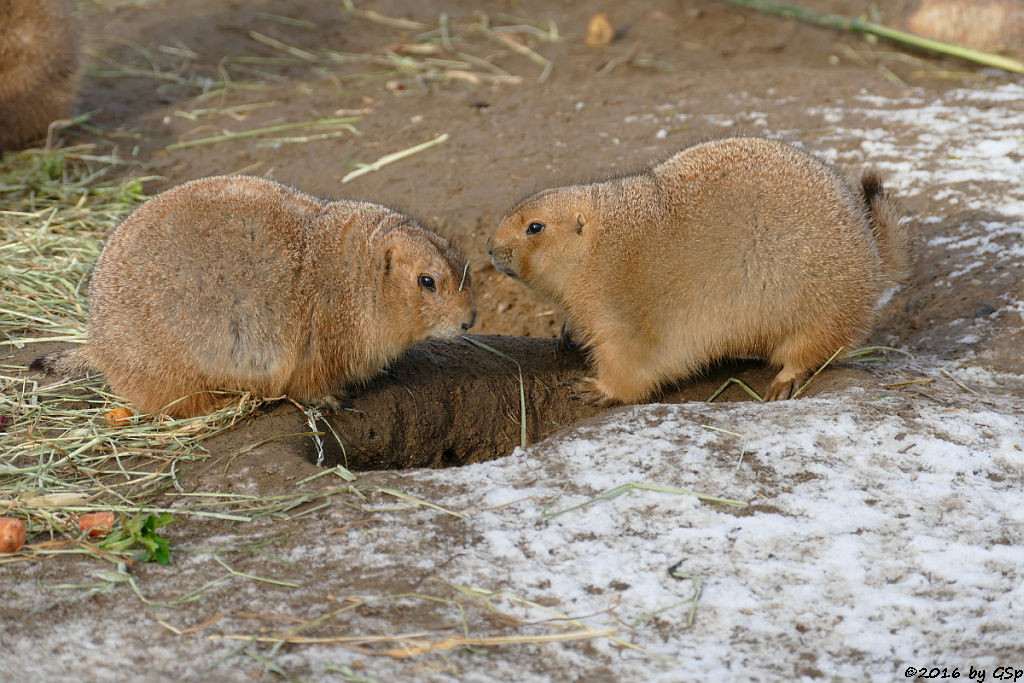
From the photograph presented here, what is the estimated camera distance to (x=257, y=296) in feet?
16.0

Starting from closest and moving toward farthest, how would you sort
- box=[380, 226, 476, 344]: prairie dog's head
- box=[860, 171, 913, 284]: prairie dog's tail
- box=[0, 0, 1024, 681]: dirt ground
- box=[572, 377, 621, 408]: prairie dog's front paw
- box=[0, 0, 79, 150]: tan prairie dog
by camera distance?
box=[0, 0, 1024, 681]: dirt ground < box=[380, 226, 476, 344]: prairie dog's head < box=[860, 171, 913, 284]: prairie dog's tail < box=[572, 377, 621, 408]: prairie dog's front paw < box=[0, 0, 79, 150]: tan prairie dog

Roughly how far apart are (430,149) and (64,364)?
4240 mm

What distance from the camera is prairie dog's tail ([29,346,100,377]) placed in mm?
5449

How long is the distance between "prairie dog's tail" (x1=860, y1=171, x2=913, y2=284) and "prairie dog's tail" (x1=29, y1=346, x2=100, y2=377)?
4349 millimetres

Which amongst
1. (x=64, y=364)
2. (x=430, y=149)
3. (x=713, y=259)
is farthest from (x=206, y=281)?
(x=430, y=149)

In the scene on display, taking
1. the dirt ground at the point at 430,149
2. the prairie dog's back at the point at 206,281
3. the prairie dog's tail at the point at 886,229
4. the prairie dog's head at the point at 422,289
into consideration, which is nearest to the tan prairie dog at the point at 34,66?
the dirt ground at the point at 430,149

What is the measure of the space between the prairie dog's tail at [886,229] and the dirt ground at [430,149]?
59 cm

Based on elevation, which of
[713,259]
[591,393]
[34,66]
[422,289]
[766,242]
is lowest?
[591,393]

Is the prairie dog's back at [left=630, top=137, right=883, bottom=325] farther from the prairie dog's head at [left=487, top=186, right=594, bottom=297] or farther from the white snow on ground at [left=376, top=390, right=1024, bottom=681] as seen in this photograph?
the white snow on ground at [left=376, top=390, right=1024, bottom=681]

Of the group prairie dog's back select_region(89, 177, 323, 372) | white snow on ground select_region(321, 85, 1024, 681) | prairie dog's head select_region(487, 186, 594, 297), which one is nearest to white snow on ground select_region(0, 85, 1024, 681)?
white snow on ground select_region(321, 85, 1024, 681)

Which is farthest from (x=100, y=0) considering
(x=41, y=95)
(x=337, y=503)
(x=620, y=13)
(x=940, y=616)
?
(x=940, y=616)

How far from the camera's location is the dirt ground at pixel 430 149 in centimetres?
340

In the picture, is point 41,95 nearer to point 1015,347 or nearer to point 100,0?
point 100,0

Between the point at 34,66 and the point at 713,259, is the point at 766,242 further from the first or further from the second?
the point at 34,66
